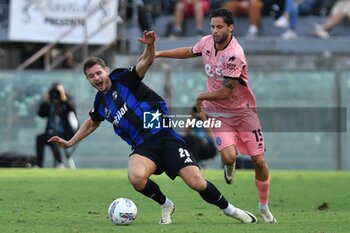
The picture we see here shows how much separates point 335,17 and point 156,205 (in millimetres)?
14229

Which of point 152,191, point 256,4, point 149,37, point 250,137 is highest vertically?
point 256,4

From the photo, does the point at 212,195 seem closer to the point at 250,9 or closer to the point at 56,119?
the point at 56,119

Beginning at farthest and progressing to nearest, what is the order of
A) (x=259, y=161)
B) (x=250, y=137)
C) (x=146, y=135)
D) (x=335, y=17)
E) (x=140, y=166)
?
(x=335, y=17) < (x=250, y=137) < (x=259, y=161) < (x=146, y=135) < (x=140, y=166)

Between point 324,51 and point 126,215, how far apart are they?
16.9 meters

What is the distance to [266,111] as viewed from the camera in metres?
25.9

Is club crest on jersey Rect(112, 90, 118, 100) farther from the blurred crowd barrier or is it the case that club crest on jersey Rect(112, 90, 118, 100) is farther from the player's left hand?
the blurred crowd barrier

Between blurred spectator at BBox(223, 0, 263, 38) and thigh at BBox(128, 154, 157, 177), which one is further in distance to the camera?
blurred spectator at BBox(223, 0, 263, 38)

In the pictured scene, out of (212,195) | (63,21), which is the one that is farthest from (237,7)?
(212,195)

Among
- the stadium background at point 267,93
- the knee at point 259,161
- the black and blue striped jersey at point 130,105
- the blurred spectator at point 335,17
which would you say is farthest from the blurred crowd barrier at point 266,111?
the black and blue striped jersey at point 130,105

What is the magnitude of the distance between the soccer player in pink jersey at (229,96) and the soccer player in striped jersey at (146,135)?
522mm

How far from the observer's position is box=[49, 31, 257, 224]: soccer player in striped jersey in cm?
1123

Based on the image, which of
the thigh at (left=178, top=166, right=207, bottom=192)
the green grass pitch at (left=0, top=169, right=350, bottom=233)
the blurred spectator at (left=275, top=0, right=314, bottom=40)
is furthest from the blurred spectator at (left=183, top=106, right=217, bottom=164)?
the thigh at (left=178, top=166, right=207, bottom=192)

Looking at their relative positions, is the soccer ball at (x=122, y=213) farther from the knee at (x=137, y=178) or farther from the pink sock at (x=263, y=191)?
the pink sock at (x=263, y=191)

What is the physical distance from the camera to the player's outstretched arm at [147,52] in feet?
35.9
